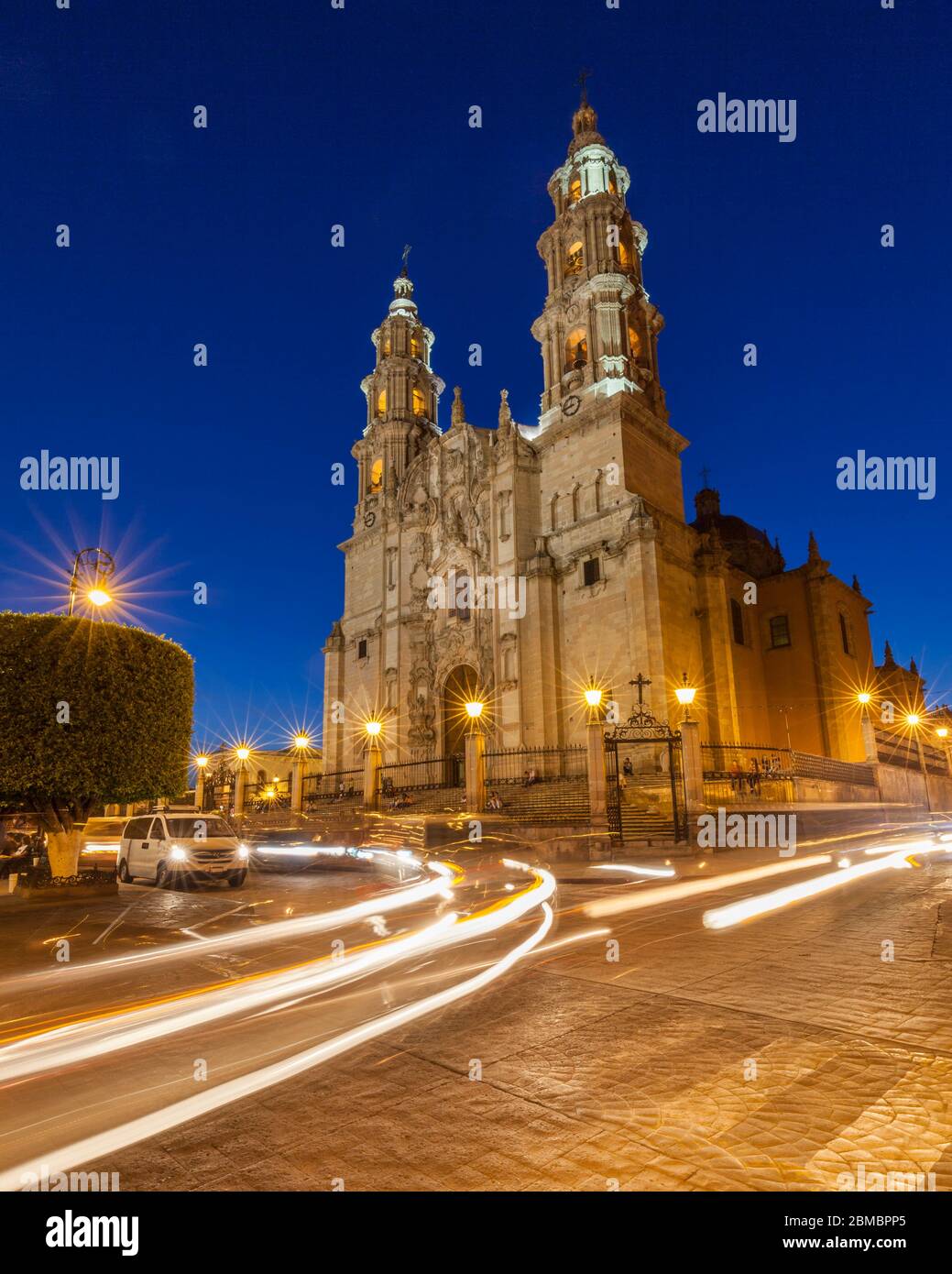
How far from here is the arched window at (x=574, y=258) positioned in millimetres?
39750

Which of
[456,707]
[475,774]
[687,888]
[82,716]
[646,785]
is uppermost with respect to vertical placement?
[456,707]

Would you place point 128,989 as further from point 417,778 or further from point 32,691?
point 417,778

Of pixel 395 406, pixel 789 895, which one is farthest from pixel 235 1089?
pixel 395 406

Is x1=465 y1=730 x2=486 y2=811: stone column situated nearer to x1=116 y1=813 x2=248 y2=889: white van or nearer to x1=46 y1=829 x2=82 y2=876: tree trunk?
x1=116 y1=813 x2=248 y2=889: white van

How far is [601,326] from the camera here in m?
36.7

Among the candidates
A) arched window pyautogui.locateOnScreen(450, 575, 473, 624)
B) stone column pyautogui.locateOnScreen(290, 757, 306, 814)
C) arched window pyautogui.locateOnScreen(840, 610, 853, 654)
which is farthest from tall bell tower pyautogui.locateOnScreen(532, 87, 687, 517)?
stone column pyautogui.locateOnScreen(290, 757, 306, 814)

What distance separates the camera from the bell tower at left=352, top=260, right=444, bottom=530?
46.0 metres

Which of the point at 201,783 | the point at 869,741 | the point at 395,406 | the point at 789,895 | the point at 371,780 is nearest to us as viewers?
the point at 789,895

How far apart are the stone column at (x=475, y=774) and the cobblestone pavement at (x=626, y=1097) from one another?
1919 cm

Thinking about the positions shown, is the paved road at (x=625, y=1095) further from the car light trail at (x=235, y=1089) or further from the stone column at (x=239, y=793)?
the stone column at (x=239, y=793)

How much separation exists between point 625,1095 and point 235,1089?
2.04 m

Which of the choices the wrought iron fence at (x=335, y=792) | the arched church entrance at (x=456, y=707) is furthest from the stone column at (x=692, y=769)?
the wrought iron fence at (x=335, y=792)

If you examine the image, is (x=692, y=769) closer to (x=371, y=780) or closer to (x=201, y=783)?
(x=371, y=780)
